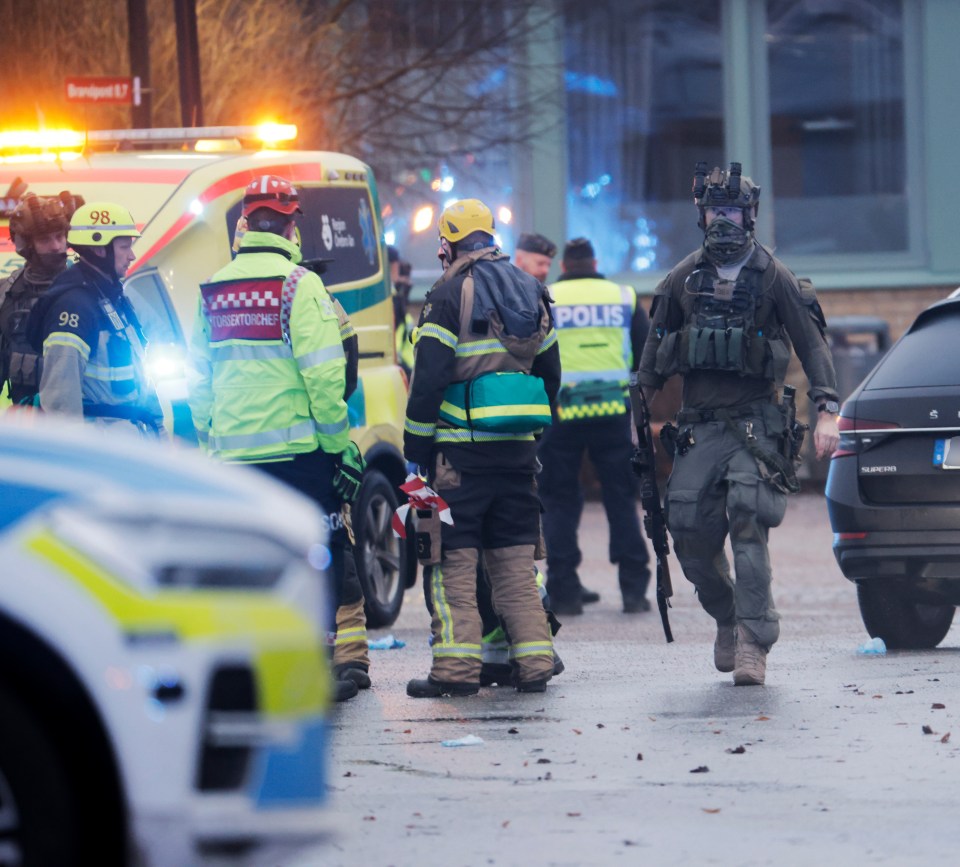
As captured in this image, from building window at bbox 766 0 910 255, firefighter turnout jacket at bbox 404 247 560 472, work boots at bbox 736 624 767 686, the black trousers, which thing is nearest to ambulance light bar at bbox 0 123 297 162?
the black trousers

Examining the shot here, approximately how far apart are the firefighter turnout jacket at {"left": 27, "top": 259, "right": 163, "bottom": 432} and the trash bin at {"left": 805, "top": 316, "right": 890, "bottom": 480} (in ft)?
35.3

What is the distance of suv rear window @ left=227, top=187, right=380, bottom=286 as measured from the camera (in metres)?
10.8

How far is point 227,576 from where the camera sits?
397cm

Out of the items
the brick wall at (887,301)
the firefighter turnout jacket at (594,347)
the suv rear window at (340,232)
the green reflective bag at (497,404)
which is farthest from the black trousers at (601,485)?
the brick wall at (887,301)

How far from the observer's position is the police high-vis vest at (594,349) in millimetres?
11727

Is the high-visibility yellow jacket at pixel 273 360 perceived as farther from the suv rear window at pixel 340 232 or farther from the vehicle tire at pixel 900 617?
the suv rear window at pixel 340 232

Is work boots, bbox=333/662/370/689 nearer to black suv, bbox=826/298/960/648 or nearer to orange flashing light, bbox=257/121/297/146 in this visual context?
black suv, bbox=826/298/960/648

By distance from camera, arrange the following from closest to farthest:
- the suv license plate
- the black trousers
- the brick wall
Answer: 1. the suv license plate
2. the black trousers
3. the brick wall

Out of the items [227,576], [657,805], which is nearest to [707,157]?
[657,805]

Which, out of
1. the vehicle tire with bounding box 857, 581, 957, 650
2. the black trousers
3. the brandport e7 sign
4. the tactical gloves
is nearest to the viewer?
the tactical gloves

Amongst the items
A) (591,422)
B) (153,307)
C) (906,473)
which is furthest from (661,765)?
(591,422)

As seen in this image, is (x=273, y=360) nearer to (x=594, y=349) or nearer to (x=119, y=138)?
(x=119, y=138)

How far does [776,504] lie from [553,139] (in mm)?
13354

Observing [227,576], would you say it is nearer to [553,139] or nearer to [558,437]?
[558,437]
